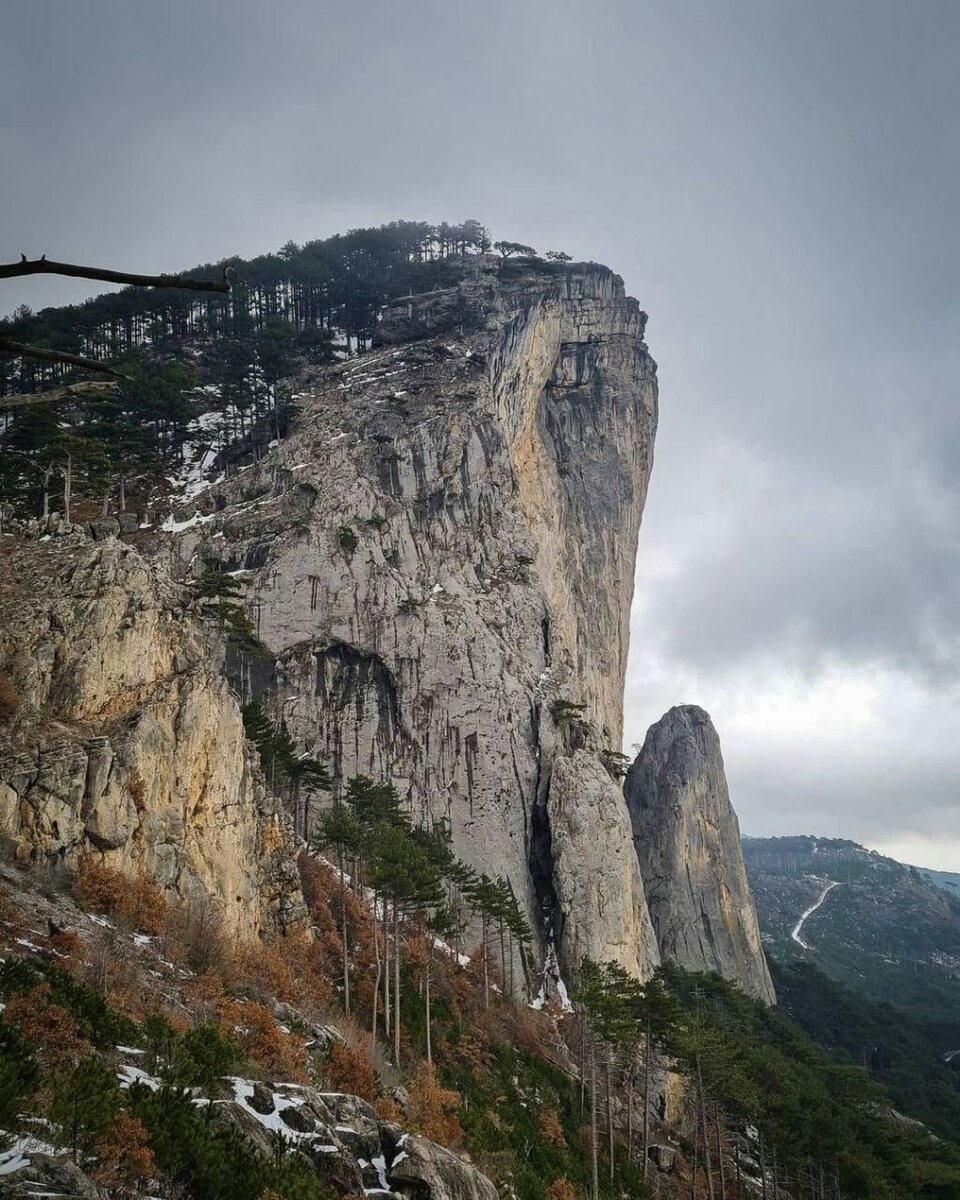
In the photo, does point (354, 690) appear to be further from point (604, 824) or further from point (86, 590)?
point (86, 590)

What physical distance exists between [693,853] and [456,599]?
43.7 m

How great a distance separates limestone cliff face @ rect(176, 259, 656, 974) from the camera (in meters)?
56.1

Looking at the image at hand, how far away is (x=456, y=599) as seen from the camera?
63.4 metres

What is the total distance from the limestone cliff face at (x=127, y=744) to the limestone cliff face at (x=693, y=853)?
187 ft

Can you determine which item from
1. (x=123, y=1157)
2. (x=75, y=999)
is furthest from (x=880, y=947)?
(x=123, y=1157)

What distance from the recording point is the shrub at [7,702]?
28.5 m

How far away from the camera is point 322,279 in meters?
105

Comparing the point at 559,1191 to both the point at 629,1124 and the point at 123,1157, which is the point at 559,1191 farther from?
the point at 123,1157

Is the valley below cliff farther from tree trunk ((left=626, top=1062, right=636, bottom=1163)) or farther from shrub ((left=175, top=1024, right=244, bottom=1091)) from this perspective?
tree trunk ((left=626, top=1062, right=636, bottom=1163))

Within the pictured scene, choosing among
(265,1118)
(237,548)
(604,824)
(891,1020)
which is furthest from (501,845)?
(891,1020)

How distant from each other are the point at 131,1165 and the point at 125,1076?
281 cm

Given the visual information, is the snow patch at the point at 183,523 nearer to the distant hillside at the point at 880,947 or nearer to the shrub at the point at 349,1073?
the shrub at the point at 349,1073

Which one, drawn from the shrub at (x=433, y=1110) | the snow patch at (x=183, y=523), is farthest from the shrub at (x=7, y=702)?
the snow patch at (x=183, y=523)

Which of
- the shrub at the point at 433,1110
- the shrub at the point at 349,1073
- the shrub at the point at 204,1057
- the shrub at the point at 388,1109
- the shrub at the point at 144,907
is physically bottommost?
the shrub at the point at 433,1110
